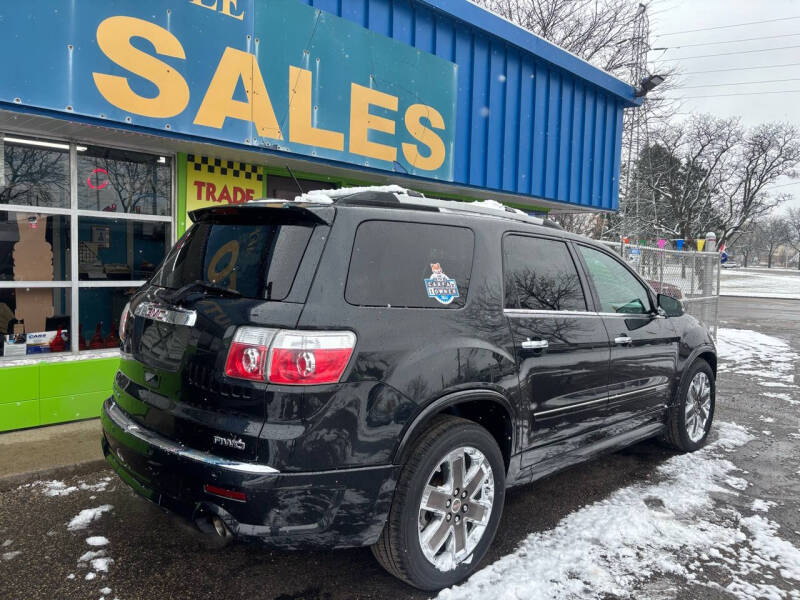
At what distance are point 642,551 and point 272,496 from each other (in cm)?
214

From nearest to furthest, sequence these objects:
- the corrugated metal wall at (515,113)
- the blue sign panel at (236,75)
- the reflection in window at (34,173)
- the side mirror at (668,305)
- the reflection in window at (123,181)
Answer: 1. the blue sign panel at (236,75)
2. the side mirror at (668,305)
3. the reflection in window at (34,173)
4. the reflection in window at (123,181)
5. the corrugated metal wall at (515,113)

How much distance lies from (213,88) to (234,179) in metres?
1.20

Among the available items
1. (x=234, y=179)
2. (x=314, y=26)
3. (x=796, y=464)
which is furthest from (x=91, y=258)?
(x=796, y=464)

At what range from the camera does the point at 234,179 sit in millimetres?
6094

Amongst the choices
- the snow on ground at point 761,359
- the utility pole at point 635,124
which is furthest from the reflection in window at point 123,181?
the utility pole at point 635,124

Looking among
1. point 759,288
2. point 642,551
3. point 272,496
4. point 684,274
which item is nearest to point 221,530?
point 272,496

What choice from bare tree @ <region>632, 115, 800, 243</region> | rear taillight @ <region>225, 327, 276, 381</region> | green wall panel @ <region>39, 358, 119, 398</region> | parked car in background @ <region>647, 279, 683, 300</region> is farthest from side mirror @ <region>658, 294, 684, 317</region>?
bare tree @ <region>632, 115, 800, 243</region>

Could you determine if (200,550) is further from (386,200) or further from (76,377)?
(76,377)

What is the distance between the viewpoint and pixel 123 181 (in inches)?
209

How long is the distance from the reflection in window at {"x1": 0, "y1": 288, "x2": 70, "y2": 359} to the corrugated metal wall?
12.8 ft

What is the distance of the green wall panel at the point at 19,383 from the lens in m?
4.52

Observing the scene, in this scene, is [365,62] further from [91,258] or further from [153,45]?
[91,258]

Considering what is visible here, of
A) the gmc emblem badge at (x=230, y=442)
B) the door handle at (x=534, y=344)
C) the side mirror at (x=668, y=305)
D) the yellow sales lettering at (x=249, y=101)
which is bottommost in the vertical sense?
the gmc emblem badge at (x=230, y=442)

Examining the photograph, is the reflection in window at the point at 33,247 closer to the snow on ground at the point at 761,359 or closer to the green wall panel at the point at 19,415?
the green wall panel at the point at 19,415
